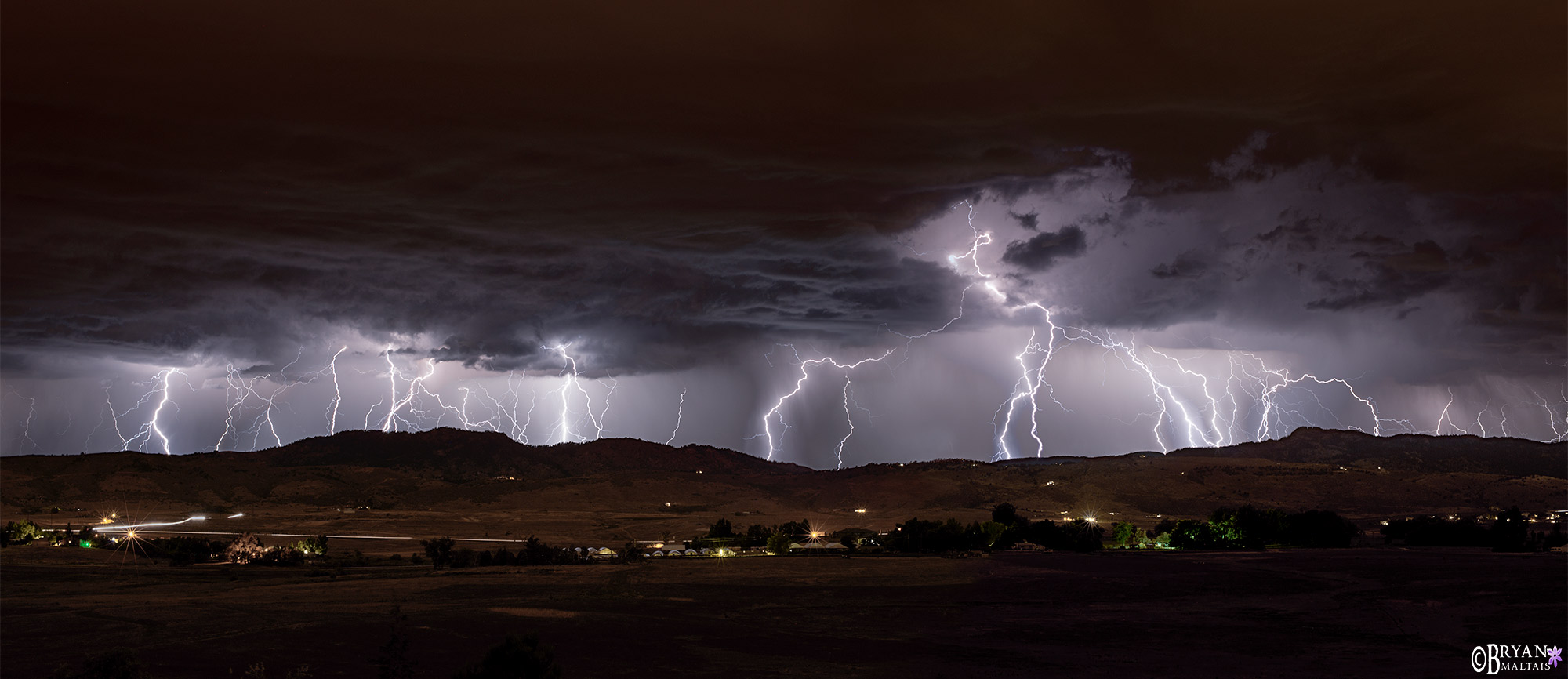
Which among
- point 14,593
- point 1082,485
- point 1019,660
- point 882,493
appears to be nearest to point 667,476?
point 882,493

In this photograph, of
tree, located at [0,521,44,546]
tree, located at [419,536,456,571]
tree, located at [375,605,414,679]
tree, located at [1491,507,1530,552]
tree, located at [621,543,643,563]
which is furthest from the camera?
tree, located at [0,521,44,546]

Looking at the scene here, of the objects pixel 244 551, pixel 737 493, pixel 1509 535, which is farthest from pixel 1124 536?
pixel 737 493

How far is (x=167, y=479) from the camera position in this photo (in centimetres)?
12700

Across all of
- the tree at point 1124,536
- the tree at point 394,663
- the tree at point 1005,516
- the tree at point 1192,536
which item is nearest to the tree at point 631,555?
the tree at point 1005,516

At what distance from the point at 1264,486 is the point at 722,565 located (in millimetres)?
88399

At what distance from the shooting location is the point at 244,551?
64188 millimetres

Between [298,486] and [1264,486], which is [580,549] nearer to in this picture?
[298,486]

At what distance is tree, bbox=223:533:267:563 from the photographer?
210 feet

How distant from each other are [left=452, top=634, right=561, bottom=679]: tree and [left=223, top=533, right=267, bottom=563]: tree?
5178 cm

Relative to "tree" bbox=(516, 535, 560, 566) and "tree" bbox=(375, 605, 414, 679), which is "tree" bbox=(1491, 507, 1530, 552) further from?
"tree" bbox=(375, 605, 414, 679)

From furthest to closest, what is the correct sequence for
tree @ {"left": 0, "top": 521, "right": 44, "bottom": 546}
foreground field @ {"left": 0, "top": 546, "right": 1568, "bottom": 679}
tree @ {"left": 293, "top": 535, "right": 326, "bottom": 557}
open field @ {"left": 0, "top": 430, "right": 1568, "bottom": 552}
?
1. open field @ {"left": 0, "top": 430, "right": 1568, "bottom": 552}
2. tree @ {"left": 0, "top": 521, "right": 44, "bottom": 546}
3. tree @ {"left": 293, "top": 535, "right": 326, "bottom": 557}
4. foreground field @ {"left": 0, "top": 546, "right": 1568, "bottom": 679}

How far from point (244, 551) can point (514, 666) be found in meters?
53.0

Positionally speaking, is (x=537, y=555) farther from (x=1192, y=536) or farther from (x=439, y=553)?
(x=1192, y=536)

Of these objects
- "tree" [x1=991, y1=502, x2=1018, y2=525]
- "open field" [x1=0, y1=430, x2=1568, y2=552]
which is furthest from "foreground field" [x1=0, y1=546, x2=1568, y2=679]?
"open field" [x1=0, y1=430, x2=1568, y2=552]
